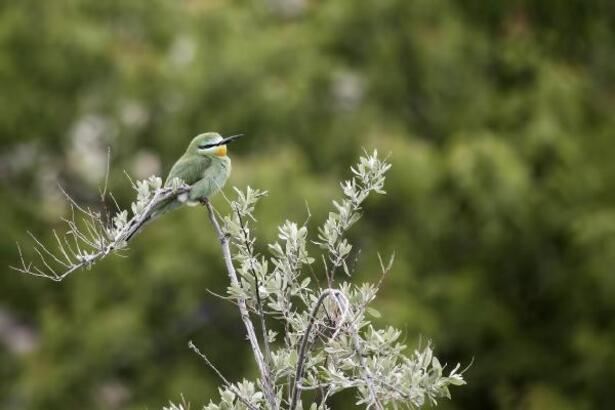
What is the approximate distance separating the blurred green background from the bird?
23.9 ft

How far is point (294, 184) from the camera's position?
40.7ft

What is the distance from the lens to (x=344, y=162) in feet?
44.8

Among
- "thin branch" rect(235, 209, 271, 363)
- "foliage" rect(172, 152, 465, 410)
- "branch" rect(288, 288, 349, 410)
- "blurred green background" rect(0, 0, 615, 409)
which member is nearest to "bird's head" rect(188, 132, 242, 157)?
"foliage" rect(172, 152, 465, 410)

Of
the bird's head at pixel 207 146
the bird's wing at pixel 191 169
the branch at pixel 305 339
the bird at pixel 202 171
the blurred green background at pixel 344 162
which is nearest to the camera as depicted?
the branch at pixel 305 339

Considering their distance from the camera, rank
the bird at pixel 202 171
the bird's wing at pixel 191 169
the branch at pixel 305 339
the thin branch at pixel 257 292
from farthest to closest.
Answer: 1. the bird's wing at pixel 191 169
2. the bird at pixel 202 171
3. the thin branch at pixel 257 292
4. the branch at pixel 305 339

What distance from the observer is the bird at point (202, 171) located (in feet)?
15.2

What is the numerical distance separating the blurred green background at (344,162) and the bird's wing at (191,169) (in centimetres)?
735

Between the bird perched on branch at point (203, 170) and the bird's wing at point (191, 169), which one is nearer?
the bird perched on branch at point (203, 170)

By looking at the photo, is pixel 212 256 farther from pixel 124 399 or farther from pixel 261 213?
pixel 124 399

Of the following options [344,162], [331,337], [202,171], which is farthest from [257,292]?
[344,162]

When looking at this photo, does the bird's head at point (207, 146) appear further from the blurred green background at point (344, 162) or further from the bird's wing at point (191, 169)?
the blurred green background at point (344, 162)

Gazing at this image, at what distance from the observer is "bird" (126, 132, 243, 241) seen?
462 cm

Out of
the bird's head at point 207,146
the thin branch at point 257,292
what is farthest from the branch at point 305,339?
the bird's head at point 207,146

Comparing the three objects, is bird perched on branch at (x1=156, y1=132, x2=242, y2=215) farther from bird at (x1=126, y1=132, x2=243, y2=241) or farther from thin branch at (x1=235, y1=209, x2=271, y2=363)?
thin branch at (x1=235, y1=209, x2=271, y2=363)
